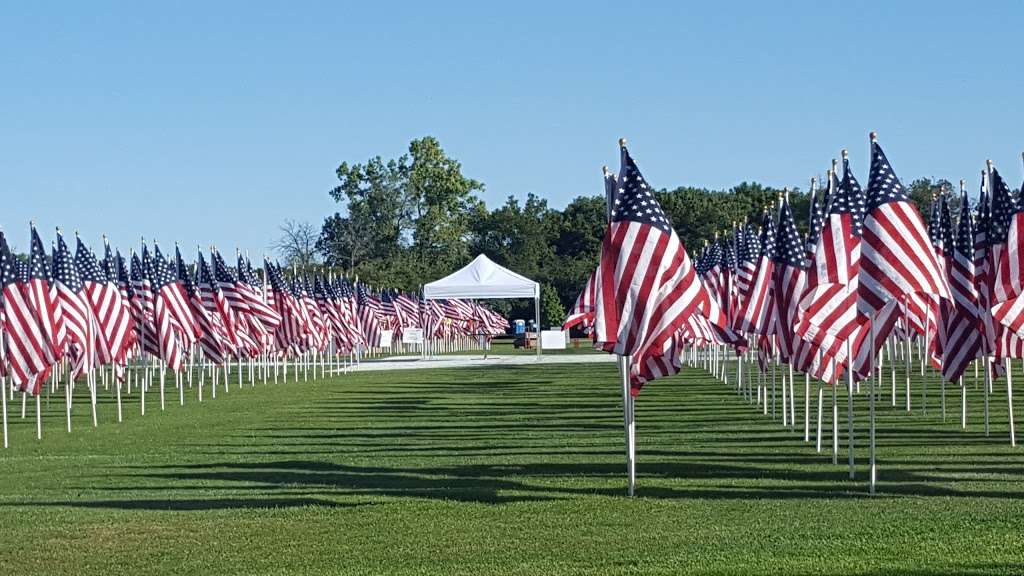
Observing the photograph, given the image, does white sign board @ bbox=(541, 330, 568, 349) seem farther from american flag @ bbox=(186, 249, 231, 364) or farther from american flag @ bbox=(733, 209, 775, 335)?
american flag @ bbox=(733, 209, 775, 335)

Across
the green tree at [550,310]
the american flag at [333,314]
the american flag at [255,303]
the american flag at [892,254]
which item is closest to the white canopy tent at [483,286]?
the american flag at [333,314]

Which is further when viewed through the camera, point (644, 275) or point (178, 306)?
point (178, 306)

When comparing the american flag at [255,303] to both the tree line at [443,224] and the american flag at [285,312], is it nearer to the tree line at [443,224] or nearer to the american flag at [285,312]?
the american flag at [285,312]

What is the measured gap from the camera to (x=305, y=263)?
385 ft

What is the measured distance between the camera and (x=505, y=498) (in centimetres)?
1703

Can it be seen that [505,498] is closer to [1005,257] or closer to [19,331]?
[1005,257]

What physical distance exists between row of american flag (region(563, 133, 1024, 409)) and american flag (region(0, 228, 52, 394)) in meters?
10.5

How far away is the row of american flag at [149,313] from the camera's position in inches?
1085

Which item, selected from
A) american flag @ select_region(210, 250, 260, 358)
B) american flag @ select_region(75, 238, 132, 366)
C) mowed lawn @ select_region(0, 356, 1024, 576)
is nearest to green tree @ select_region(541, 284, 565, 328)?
american flag @ select_region(210, 250, 260, 358)

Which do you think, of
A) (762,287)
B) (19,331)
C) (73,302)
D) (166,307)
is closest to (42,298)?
(19,331)

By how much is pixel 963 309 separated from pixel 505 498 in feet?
30.8

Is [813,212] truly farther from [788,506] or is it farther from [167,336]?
[167,336]

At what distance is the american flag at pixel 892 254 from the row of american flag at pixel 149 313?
16825 millimetres

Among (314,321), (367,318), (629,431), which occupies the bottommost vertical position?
(629,431)
